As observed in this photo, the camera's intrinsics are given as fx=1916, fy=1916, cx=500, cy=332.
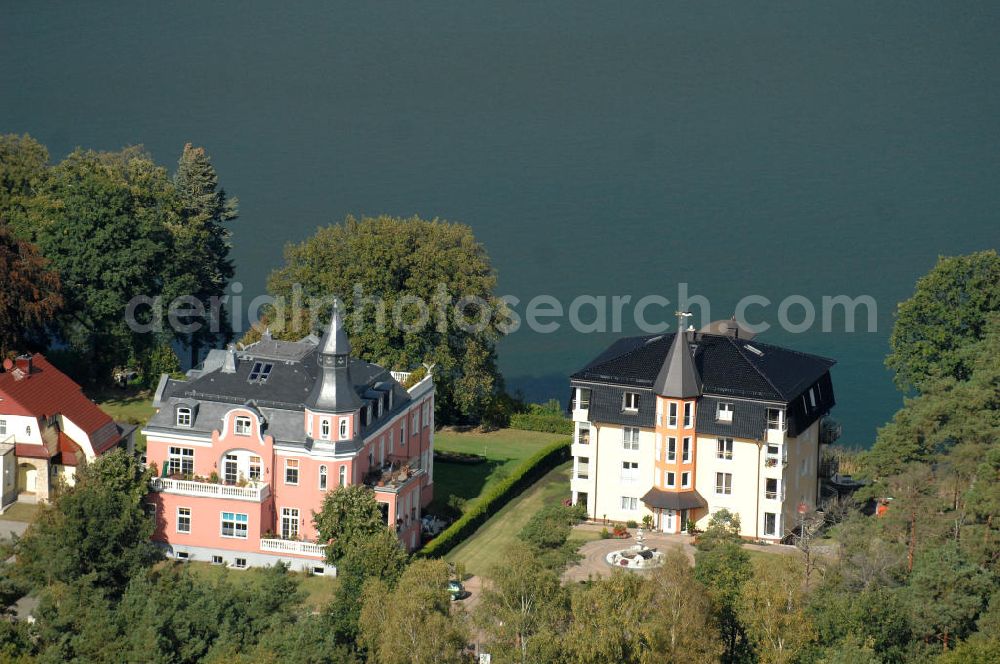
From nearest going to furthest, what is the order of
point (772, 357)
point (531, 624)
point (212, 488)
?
point (531, 624), point (212, 488), point (772, 357)

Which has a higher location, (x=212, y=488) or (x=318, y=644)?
(x=212, y=488)

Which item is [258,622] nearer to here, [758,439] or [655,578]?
[655,578]

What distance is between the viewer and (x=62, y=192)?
302 feet

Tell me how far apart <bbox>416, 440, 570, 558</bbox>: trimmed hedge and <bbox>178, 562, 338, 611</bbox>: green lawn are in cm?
455

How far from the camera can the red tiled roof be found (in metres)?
76.1

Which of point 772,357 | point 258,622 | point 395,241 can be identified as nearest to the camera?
point 258,622

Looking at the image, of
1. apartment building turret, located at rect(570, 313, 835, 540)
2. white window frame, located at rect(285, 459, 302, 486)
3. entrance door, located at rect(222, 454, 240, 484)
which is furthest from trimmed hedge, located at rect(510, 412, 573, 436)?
entrance door, located at rect(222, 454, 240, 484)

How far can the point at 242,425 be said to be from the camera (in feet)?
238

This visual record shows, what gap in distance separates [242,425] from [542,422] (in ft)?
74.8

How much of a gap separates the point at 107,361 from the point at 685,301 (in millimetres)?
37571

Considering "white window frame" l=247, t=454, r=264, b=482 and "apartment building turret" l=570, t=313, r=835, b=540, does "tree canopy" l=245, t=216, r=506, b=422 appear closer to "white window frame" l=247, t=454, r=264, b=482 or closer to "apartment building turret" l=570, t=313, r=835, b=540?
"apartment building turret" l=570, t=313, r=835, b=540

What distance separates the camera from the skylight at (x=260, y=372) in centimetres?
7362

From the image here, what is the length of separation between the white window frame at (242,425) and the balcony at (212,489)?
1983mm

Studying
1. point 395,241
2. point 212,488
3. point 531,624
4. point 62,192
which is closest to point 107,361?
point 62,192
